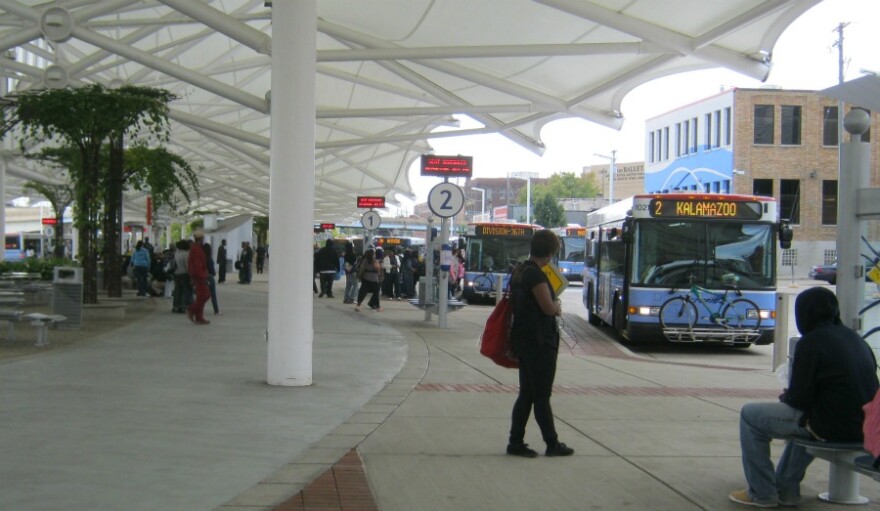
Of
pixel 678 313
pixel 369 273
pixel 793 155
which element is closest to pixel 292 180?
pixel 678 313

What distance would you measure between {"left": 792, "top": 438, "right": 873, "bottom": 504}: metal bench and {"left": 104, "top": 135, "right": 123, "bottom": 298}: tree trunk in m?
20.4

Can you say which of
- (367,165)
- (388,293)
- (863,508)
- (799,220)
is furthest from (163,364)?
(799,220)

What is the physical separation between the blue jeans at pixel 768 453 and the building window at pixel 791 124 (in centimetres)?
5400

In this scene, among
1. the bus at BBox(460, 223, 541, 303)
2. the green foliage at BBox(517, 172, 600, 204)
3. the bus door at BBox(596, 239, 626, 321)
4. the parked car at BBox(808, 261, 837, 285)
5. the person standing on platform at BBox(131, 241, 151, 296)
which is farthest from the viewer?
the green foliage at BBox(517, 172, 600, 204)

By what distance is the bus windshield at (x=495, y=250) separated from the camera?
114 ft

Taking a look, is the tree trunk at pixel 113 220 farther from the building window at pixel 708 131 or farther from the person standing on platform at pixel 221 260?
the building window at pixel 708 131

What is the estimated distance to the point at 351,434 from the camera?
860cm

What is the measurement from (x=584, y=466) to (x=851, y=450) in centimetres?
215

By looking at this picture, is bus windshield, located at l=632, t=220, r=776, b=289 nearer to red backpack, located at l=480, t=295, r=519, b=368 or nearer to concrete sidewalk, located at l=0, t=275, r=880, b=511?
concrete sidewalk, located at l=0, t=275, r=880, b=511

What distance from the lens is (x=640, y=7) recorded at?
19844 millimetres

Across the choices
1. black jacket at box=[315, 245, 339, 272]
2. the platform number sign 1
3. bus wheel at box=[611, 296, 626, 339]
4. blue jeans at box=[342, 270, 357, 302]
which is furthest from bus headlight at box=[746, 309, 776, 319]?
the platform number sign 1

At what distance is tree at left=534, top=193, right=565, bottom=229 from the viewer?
5069 inches

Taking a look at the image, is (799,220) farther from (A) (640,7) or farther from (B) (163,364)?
(B) (163,364)

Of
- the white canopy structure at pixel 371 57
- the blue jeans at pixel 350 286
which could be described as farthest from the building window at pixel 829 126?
the blue jeans at pixel 350 286
